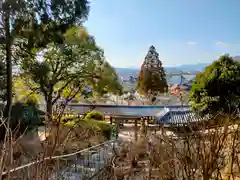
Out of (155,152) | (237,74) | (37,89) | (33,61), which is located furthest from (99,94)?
(155,152)

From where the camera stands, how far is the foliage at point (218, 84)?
907cm

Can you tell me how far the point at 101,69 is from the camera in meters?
13.4

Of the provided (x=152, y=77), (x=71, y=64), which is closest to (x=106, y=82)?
(x=71, y=64)

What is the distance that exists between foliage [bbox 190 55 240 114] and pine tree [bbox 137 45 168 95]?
568 inches

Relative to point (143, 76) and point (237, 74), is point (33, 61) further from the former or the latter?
point (143, 76)

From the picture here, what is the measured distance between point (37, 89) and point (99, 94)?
262 centimetres

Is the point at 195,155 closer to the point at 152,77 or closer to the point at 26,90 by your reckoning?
the point at 26,90

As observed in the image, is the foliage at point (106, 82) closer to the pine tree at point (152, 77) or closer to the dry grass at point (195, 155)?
Result: the dry grass at point (195, 155)

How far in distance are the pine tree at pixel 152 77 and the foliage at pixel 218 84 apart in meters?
14.4

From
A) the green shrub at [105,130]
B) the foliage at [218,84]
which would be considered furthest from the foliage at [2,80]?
the foliage at [218,84]

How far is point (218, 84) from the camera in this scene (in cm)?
916

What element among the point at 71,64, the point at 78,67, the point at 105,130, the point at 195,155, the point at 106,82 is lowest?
the point at 105,130

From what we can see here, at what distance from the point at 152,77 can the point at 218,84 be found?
1584 centimetres

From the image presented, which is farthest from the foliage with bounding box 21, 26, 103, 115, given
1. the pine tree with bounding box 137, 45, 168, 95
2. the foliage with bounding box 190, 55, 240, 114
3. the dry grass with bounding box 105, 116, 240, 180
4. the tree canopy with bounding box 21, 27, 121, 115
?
the pine tree with bounding box 137, 45, 168, 95
